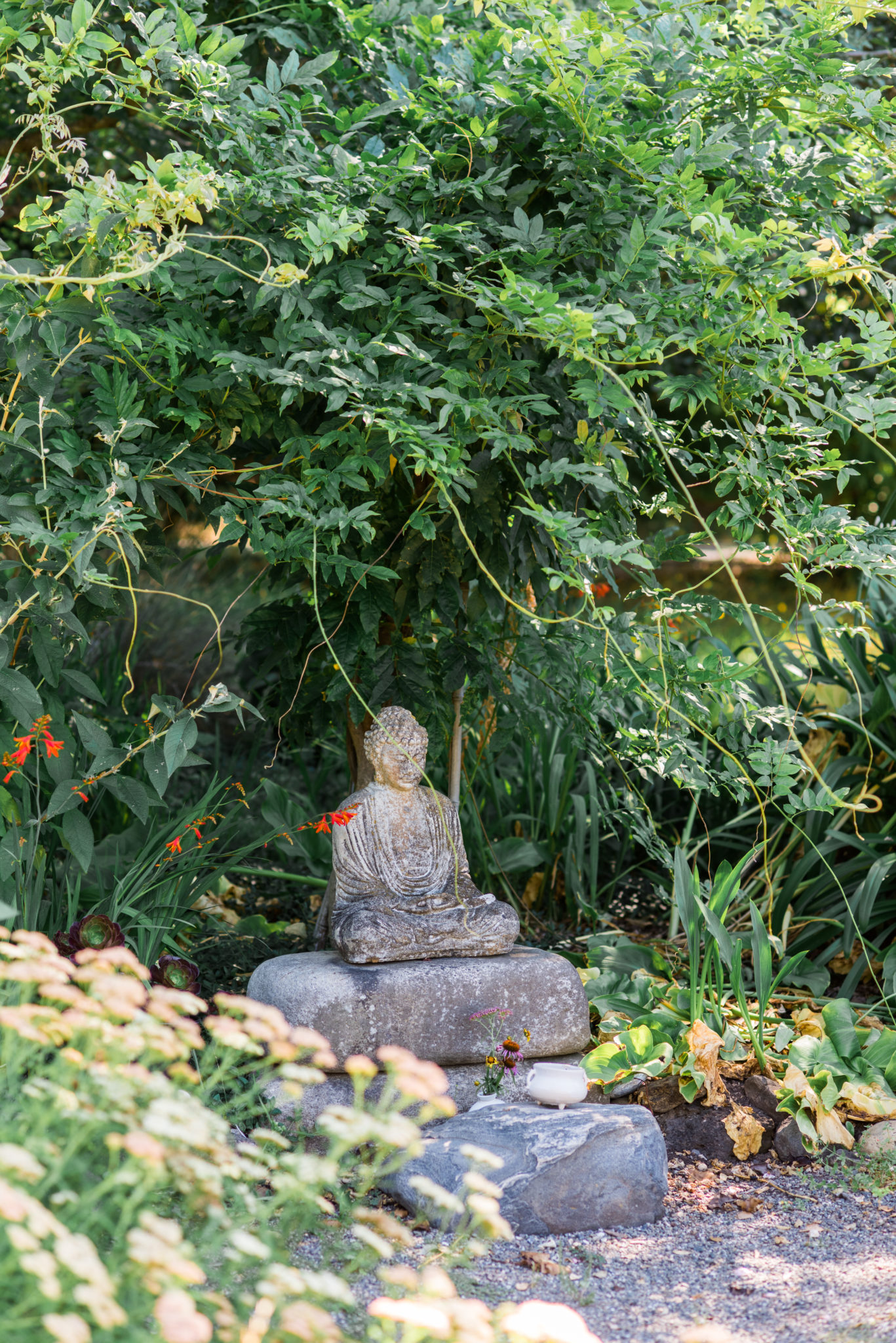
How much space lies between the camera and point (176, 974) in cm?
254

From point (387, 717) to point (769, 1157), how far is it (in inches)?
54.5

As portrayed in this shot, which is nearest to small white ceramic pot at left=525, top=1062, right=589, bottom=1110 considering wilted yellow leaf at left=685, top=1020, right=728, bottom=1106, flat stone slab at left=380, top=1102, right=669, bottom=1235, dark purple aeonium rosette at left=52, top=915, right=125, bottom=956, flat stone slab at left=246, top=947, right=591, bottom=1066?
flat stone slab at left=380, top=1102, right=669, bottom=1235

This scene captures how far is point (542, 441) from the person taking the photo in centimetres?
269

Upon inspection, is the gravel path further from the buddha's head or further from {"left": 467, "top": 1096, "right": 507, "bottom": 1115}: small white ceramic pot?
the buddha's head

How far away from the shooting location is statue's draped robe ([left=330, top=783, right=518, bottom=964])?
8.87 feet

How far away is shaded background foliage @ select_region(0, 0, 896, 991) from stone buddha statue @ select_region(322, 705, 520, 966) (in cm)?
26

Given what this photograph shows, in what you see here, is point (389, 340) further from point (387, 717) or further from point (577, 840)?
point (577, 840)

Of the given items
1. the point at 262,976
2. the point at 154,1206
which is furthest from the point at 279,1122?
the point at 154,1206

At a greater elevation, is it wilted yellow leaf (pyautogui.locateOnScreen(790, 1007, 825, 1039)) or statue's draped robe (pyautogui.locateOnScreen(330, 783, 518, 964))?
statue's draped robe (pyautogui.locateOnScreen(330, 783, 518, 964))

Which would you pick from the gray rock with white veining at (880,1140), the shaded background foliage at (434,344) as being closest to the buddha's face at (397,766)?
the shaded background foliage at (434,344)

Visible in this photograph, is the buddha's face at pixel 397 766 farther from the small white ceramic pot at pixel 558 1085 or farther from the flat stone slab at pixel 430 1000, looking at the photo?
the small white ceramic pot at pixel 558 1085

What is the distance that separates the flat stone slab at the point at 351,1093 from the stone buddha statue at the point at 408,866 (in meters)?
0.28

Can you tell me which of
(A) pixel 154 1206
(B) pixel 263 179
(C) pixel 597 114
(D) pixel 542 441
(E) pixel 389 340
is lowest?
(A) pixel 154 1206

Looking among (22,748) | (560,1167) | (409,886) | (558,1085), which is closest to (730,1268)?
(560,1167)
